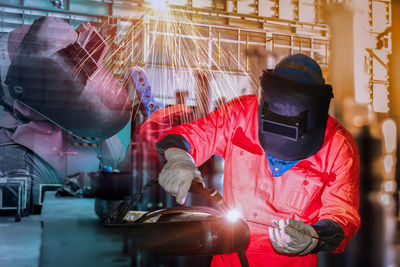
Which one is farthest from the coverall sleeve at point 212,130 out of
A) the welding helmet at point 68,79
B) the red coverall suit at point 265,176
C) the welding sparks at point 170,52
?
the welding helmet at point 68,79

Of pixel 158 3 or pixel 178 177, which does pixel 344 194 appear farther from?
pixel 158 3

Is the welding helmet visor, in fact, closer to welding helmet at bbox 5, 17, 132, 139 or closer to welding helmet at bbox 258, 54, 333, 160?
welding helmet at bbox 258, 54, 333, 160

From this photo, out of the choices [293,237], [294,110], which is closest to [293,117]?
[294,110]

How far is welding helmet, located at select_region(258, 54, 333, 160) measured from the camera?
0.98 m

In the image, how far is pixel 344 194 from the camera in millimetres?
938

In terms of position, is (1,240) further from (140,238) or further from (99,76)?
(140,238)

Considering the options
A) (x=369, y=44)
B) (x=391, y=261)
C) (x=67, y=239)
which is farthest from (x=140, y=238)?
(x=391, y=261)

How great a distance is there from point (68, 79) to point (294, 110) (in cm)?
124

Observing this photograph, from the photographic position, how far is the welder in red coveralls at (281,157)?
0.94 metres

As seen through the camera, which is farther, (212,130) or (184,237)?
(212,130)

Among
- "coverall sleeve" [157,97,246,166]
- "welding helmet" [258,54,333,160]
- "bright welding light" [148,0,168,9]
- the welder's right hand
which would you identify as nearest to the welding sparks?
"bright welding light" [148,0,168,9]

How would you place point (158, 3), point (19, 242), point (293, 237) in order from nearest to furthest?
1. point (293, 237)
2. point (158, 3)
3. point (19, 242)

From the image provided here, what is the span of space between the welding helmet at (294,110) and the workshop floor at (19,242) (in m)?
1.54

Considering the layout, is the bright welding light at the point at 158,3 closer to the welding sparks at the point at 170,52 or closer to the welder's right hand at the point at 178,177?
the welding sparks at the point at 170,52
